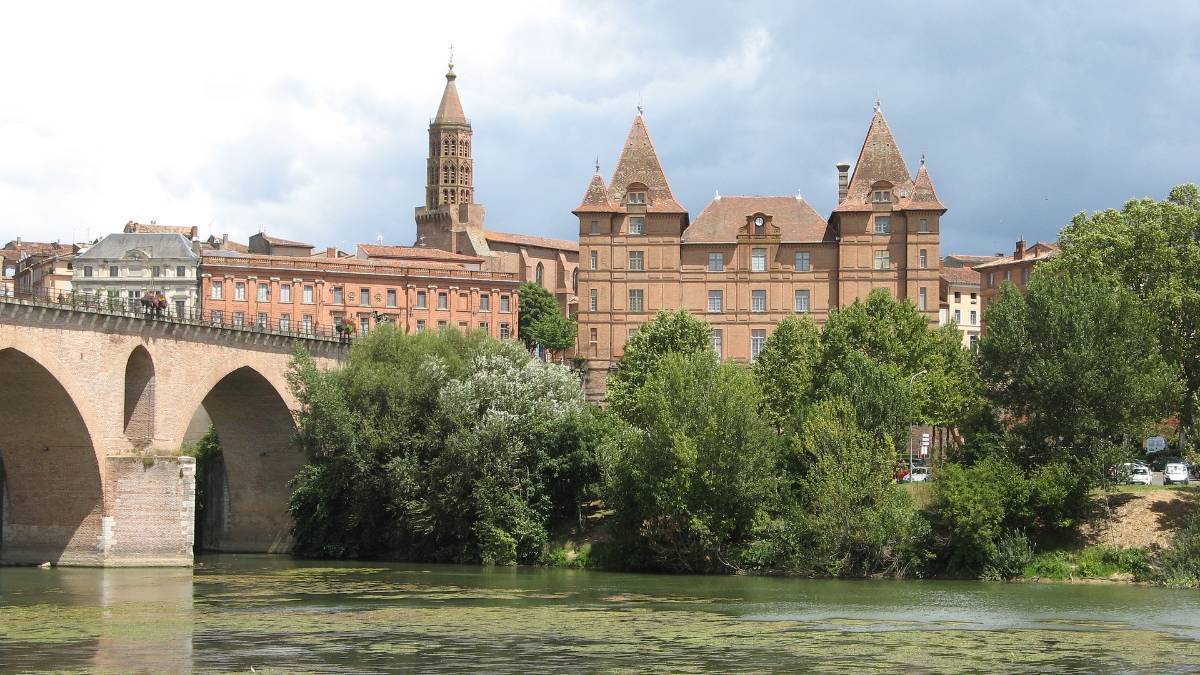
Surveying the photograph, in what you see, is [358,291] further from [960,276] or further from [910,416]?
[910,416]

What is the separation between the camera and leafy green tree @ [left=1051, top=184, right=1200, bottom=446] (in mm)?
79938

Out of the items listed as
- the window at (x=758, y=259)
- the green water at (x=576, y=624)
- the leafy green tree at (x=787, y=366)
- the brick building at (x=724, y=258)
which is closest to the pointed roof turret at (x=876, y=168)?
the brick building at (x=724, y=258)

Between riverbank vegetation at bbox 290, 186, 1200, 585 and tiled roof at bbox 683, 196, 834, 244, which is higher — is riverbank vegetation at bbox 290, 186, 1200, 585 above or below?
below

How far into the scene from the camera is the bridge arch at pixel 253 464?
278 ft

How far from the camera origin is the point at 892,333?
85.9 meters

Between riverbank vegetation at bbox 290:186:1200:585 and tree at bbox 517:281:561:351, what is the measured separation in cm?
6613

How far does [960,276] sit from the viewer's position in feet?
521

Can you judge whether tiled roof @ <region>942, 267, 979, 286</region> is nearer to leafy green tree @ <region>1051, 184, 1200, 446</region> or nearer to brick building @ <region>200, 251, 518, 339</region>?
brick building @ <region>200, 251, 518, 339</region>

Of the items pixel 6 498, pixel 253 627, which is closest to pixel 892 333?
pixel 6 498

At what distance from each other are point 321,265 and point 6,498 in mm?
65606

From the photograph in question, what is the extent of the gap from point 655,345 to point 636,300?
23.9m

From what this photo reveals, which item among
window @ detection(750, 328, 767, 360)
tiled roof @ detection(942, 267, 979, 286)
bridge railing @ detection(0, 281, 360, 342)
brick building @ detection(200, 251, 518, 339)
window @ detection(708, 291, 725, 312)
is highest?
tiled roof @ detection(942, 267, 979, 286)

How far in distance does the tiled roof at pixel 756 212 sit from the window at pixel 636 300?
4.73 metres

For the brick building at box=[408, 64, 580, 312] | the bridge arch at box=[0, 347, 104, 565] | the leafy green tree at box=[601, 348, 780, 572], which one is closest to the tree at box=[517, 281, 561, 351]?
the brick building at box=[408, 64, 580, 312]
